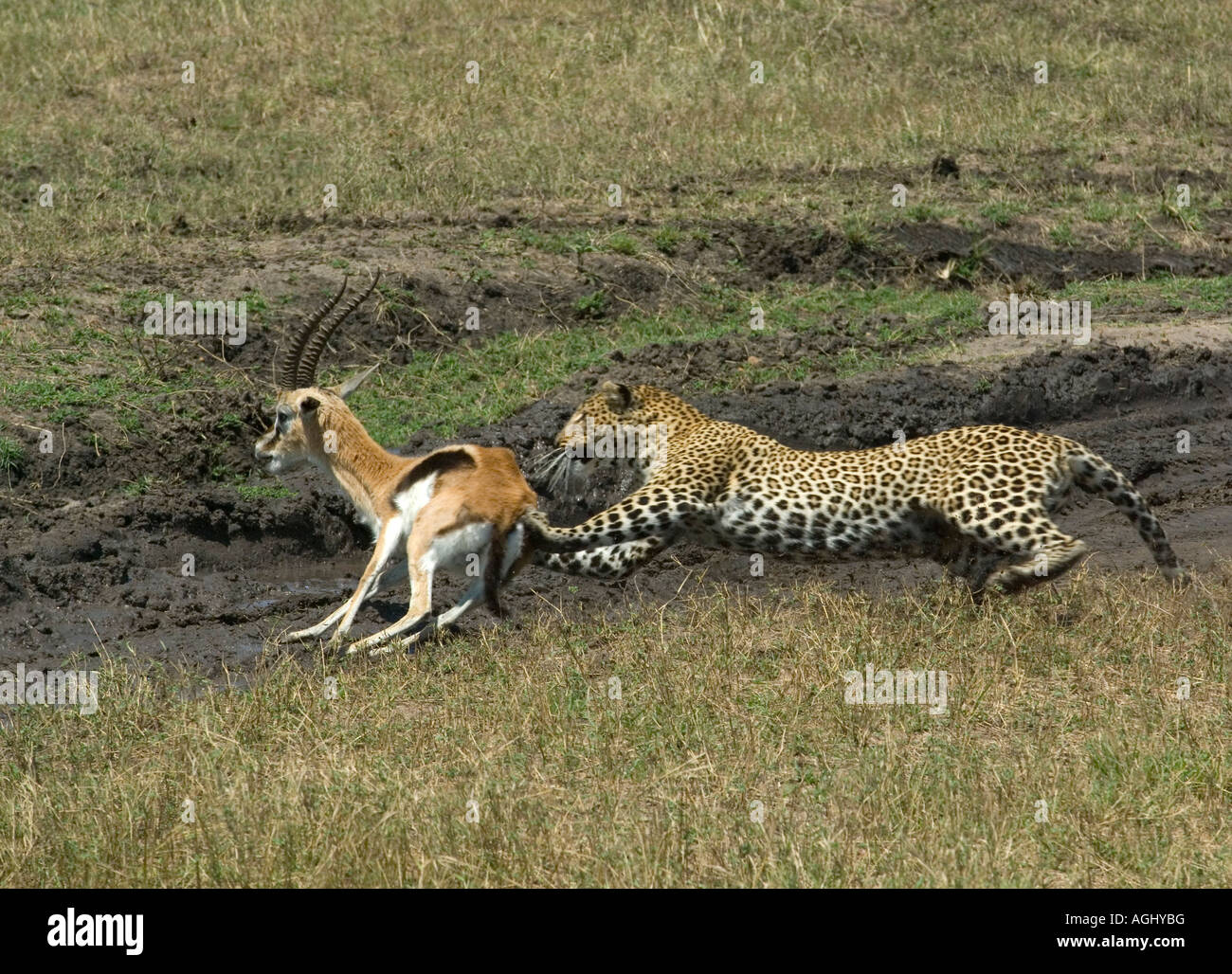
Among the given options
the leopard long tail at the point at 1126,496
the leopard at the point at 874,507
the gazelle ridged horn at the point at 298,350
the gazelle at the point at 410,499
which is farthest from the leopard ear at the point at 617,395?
the leopard long tail at the point at 1126,496

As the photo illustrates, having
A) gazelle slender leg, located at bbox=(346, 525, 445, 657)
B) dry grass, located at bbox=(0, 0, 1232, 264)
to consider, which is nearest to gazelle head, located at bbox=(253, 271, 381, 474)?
gazelle slender leg, located at bbox=(346, 525, 445, 657)

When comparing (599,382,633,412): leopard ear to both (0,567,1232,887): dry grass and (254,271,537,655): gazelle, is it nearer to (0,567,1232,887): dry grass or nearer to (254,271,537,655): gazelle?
(254,271,537,655): gazelle

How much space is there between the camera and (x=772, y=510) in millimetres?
9609

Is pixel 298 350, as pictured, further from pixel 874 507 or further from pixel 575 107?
pixel 575 107

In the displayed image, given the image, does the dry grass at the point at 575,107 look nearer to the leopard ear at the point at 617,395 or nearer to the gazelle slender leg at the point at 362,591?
the leopard ear at the point at 617,395

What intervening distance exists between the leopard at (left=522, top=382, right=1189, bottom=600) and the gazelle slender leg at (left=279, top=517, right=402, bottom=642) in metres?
0.82

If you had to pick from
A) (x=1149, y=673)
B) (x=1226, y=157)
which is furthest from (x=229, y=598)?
(x=1226, y=157)

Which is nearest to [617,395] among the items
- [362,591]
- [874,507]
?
[874,507]

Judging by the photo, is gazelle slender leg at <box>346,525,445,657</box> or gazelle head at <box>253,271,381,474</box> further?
gazelle head at <box>253,271,381,474</box>

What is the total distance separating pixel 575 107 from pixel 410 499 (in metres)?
9.81

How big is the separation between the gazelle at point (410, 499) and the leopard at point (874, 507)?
26cm

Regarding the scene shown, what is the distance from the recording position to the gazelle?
931 cm

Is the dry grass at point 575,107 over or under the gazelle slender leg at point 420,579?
over

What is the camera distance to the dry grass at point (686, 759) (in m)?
6.14
